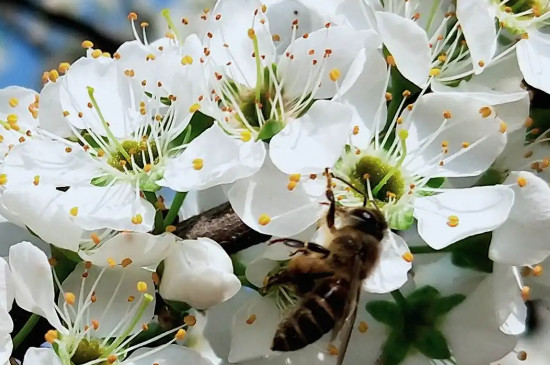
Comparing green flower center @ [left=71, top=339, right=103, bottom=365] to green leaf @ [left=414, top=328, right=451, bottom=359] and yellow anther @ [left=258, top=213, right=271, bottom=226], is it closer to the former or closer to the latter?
yellow anther @ [left=258, top=213, right=271, bottom=226]

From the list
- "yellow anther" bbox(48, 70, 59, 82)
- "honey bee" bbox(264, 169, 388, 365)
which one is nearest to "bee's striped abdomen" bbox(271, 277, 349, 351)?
"honey bee" bbox(264, 169, 388, 365)

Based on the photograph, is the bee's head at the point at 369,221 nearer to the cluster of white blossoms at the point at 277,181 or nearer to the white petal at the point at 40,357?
the cluster of white blossoms at the point at 277,181

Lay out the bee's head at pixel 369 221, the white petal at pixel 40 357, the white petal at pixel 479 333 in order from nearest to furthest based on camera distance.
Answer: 1. the white petal at pixel 40 357
2. the bee's head at pixel 369 221
3. the white petal at pixel 479 333

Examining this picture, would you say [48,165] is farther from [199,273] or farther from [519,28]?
[519,28]

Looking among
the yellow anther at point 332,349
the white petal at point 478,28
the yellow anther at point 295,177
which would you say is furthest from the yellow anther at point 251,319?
the white petal at point 478,28

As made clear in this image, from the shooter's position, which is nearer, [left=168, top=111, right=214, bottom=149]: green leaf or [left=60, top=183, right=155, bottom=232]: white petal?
[left=60, top=183, right=155, bottom=232]: white petal

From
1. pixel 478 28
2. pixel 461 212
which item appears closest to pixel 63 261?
pixel 461 212

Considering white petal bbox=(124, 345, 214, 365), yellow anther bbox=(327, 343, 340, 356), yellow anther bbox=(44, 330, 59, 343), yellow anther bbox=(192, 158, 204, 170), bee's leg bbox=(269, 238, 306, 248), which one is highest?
yellow anther bbox=(192, 158, 204, 170)
